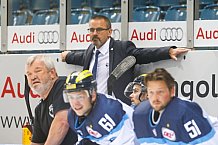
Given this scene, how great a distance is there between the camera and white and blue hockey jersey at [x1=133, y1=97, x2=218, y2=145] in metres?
3.58

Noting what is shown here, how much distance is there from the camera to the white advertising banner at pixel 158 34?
6.08 meters

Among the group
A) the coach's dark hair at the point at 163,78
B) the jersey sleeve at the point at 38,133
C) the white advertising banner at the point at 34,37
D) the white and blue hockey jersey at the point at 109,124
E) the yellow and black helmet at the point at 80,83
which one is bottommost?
the jersey sleeve at the point at 38,133

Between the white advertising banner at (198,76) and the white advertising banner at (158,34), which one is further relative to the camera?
the white advertising banner at (158,34)

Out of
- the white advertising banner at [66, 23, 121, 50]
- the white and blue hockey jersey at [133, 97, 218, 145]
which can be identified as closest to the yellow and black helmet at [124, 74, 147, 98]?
the white advertising banner at [66, 23, 121, 50]

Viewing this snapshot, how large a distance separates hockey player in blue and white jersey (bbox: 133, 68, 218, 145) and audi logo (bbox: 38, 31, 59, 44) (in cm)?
298

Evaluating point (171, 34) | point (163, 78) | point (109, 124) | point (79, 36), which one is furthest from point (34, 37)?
point (163, 78)

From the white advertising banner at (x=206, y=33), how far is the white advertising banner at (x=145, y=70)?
0.15 metres

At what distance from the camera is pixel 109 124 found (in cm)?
402

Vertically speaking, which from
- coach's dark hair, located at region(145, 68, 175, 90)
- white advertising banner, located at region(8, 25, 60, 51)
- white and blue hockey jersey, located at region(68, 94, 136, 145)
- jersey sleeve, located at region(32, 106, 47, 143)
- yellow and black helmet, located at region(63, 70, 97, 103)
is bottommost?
jersey sleeve, located at region(32, 106, 47, 143)

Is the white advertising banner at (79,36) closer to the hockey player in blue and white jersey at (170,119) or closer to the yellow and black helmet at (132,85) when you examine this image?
the yellow and black helmet at (132,85)

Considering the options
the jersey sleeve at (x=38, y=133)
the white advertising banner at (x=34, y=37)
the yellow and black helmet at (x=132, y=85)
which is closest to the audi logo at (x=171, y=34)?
the yellow and black helmet at (x=132, y=85)

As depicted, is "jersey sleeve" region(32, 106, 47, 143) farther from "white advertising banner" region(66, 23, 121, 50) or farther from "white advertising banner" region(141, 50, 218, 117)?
"white advertising banner" region(66, 23, 121, 50)

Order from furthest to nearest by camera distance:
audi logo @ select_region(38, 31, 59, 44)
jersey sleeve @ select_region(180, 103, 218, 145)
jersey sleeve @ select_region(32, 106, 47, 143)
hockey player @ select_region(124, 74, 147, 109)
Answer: audi logo @ select_region(38, 31, 59, 44), hockey player @ select_region(124, 74, 147, 109), jersey sleeve @ select_region(32, 106, 47, 143), jersey sleeve @ select_region(180, 103, 218, 145)

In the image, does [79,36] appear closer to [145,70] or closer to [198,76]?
[145,70]
